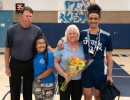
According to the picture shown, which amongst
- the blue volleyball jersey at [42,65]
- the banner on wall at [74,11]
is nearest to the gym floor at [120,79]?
the blue volleyball jersey at [42,65]

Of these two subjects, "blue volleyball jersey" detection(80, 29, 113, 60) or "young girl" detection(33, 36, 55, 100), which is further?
"young girl" detection(33, 36, 55, 100)

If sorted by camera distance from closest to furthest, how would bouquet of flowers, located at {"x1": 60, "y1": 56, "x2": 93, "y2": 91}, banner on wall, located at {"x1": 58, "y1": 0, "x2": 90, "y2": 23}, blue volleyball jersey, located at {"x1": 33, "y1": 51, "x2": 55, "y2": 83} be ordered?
bouquet of flowers, located at {"x1": 60, "y1": 56, "x2": 93, "y2": 91} → blue volleyball jersey, located at {"x1": 33, "y1": 51, "x2": 55, "y2": 83} → banner on wall, located at {"x1": 58, "y1": 0, "x2": 90, "y2": 23}

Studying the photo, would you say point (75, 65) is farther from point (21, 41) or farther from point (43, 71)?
point (21, 41)

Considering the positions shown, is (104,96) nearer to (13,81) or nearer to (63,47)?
(63,47)

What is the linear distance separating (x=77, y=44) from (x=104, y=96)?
0.86m

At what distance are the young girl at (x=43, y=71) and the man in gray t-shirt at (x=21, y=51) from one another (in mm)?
133

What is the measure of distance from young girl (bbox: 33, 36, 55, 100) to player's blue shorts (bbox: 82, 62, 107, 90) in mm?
530

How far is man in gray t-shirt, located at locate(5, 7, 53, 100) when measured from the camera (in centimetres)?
378

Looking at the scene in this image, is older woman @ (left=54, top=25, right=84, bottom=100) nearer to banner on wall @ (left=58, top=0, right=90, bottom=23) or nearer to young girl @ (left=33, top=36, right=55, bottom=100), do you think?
young girl @ (left=33, top=36, right=55, bottom=100)

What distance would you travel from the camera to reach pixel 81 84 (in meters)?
3.67

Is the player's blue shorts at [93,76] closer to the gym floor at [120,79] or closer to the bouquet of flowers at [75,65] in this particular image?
the bouquet of flowers at [75,65]


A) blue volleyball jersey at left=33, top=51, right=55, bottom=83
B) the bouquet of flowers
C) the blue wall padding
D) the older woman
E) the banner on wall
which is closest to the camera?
the bouquet of flowers

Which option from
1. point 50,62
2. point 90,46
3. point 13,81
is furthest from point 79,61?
point 13,81

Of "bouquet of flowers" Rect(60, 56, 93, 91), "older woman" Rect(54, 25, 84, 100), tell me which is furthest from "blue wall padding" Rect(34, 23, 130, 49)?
"bouquet of flowers" Rect(60, 56, 93, 91)
